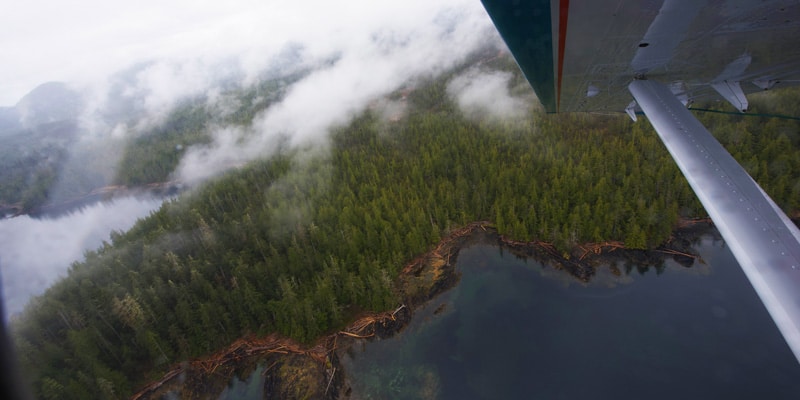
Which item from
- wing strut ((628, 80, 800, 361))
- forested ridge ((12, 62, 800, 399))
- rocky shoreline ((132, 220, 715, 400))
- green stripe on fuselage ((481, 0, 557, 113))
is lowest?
rocky shoreline ((132, 220, 715, 400))

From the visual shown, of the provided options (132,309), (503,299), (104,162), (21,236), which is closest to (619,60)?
(503,299)

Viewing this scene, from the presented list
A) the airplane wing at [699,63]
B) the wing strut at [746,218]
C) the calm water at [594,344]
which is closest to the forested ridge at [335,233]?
the calm water at [594,344]

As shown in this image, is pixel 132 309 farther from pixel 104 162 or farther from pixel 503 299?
pixel 104 162

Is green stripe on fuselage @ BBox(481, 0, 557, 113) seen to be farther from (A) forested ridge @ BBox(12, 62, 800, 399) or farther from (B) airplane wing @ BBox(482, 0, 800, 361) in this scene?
(A) forested ridge @ BBox(12, 62, 800, 399)

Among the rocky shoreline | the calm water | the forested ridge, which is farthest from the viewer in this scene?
the forested ridge

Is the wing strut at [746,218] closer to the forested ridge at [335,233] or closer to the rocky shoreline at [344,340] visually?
the rocky shoreline at [344,340]

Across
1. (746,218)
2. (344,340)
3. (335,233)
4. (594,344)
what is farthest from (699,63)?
(335,233)

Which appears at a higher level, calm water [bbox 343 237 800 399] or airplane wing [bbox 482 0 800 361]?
airplane wing [bbox 482 0 800 361]

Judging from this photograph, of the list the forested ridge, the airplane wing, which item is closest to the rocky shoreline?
the forested ridge
